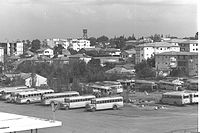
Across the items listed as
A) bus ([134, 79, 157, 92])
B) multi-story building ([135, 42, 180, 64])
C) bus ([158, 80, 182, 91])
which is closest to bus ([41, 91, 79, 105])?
bus ([134, 79, 157, 92])

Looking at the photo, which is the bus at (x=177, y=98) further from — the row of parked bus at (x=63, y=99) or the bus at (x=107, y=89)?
the bus at (x=107, y=89)

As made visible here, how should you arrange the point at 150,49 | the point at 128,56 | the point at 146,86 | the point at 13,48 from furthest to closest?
the point at 13,48 → the point at 128,56 → the point at 150,49 → the point at 146,86

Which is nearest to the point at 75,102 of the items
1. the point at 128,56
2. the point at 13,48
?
the point at 128,56

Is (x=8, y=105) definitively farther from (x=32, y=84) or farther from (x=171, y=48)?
(x=171, y=48)

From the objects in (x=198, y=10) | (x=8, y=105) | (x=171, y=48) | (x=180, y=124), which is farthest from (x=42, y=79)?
(x=198, y=10)

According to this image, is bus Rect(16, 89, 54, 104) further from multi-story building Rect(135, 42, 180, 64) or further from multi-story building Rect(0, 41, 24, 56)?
multi-story building Rect(0, 41, 24, 56)

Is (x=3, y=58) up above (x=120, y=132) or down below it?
above

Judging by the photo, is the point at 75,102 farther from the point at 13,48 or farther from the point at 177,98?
the point at 13,48
